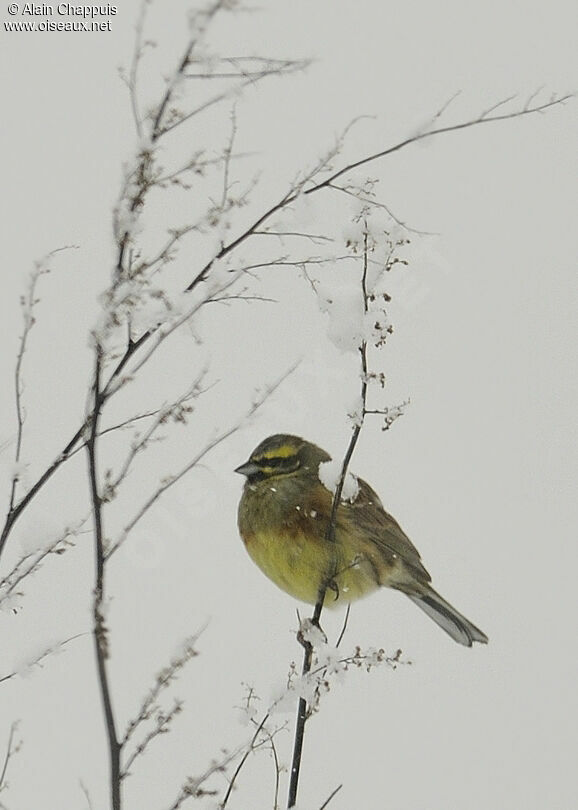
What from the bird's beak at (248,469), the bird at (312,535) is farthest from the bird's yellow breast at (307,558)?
the bird's beak at (248,469)

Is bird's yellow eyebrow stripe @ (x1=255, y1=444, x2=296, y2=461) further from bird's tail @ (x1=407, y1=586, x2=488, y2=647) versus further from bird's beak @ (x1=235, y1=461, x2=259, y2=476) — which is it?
bird's tail @ (x1=407, y1=586, x2=488, y2=647)

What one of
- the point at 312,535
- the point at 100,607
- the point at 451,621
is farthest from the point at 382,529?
the point at 100,607

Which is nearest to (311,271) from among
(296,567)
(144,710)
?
(144,710)

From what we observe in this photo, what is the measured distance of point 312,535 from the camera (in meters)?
3.01

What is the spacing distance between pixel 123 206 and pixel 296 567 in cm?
187

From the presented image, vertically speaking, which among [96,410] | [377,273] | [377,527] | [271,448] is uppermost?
[271,448]

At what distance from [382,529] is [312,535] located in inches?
11.2

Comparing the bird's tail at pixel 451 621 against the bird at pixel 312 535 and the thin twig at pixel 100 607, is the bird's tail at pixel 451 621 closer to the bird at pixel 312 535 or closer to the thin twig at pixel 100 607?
the bird at pixel 312 535

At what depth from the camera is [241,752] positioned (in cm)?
155

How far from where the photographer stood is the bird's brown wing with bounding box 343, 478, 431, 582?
3119mm

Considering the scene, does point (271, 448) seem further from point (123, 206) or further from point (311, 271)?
point (123, 206)

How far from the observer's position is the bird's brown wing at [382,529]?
3.12 metres

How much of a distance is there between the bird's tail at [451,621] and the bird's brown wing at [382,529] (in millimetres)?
81

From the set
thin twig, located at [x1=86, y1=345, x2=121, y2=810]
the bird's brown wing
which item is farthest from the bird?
thin twig, located at [x1=86, y1=345, x2=121, y2=810]
